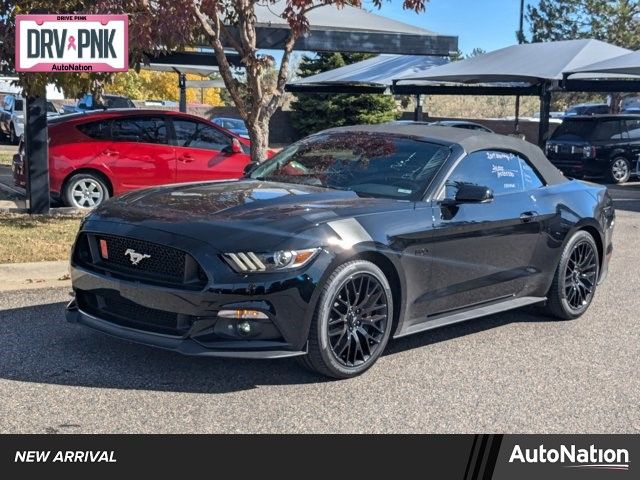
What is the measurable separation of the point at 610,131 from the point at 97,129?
13475 millimetres

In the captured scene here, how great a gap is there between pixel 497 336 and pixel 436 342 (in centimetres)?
53

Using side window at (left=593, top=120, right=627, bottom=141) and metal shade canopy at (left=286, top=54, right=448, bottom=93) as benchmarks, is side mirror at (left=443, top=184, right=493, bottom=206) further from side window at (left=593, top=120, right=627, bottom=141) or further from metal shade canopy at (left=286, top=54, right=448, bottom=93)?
metal shade canopy at (left=286, top=54, right=448, bottom=93)

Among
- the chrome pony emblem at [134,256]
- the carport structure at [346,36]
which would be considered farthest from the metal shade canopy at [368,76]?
the chrome pony emblem at [134,256]

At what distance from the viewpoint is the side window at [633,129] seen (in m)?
21.3

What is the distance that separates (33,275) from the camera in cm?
779

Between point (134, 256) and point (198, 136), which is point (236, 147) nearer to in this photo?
point (198, 136)

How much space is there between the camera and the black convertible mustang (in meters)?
4.84

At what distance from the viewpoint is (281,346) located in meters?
4.89

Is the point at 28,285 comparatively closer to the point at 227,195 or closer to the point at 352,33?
the point at 227,195

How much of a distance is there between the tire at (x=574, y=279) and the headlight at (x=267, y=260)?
269 centimetres

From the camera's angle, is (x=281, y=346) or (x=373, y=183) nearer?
(x=281, y=346)

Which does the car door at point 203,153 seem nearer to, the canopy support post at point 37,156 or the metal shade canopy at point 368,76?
the canopy support post at point 37,156

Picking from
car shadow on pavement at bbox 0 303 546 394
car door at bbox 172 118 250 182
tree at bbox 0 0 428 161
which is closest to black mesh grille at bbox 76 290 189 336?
car shadow on pavement at bbox 0 303 546 394

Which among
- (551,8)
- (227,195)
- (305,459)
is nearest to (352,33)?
(227,195)
